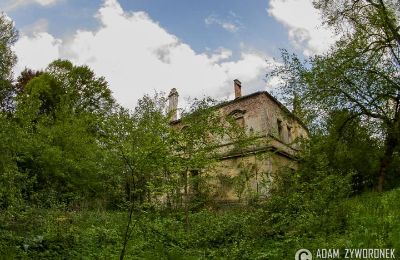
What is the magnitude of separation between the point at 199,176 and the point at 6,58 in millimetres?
10643

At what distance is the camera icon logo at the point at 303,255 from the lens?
26.4 feet

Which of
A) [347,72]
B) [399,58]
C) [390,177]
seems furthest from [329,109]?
[390,177]

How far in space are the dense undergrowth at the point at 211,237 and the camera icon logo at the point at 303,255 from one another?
0.85ft

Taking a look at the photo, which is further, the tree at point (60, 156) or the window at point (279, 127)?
the window at point (279, 127)

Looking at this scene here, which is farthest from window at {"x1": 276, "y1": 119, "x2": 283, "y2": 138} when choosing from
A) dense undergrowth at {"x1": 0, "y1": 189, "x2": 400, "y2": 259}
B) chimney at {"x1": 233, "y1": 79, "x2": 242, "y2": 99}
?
dense undergrowth at {"x1": 0, "y1": 189, "x2": 400, "y2": 259}

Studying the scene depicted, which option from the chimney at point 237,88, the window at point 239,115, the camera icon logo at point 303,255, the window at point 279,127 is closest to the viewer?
the camera icon logo at point 303,255

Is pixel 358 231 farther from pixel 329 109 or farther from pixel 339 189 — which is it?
pixel 329 109

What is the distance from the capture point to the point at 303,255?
26.8ft

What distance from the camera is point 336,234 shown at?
29.6 ft

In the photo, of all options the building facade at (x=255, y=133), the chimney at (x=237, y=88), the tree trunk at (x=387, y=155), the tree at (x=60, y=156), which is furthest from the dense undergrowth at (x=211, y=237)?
the chimney at (x=237, y=88)

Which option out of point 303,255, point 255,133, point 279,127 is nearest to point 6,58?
point 303,255

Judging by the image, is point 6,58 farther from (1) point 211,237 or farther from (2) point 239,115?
(2) point 239,115

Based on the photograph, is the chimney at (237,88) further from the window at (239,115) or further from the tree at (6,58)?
the tree at (6,58)

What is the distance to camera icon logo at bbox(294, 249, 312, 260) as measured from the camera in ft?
26.4
